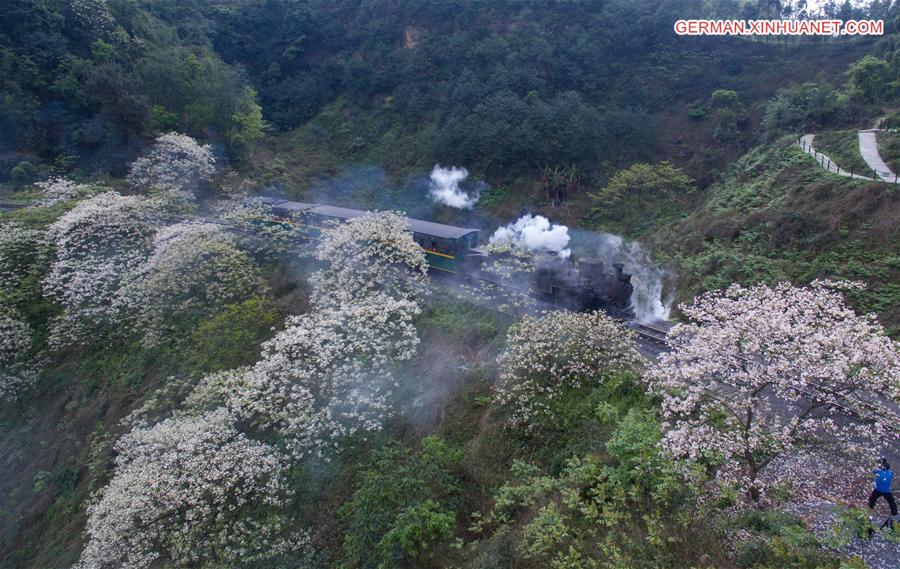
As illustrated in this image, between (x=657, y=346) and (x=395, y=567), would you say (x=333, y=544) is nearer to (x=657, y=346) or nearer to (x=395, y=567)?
(x=395, y=567)

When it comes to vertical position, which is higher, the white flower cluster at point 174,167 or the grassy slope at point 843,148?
the grassy slope at point 843,148

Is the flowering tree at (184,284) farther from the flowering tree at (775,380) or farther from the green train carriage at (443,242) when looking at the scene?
the flowering tree at (775,380)

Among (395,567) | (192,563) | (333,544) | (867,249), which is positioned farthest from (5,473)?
(867,249)

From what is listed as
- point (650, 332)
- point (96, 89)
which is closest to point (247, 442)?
point (650, 332)

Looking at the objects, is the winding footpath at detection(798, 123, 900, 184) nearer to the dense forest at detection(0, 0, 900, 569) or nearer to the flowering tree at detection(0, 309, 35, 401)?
the dense forest at detection(0, 0, 900, 569)

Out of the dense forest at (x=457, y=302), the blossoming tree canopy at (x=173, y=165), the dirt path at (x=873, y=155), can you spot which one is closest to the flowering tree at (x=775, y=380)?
the dense forest at (x=457, y=302)

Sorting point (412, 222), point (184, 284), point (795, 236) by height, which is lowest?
point (184, 284)

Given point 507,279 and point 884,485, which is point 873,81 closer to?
point 507,279
